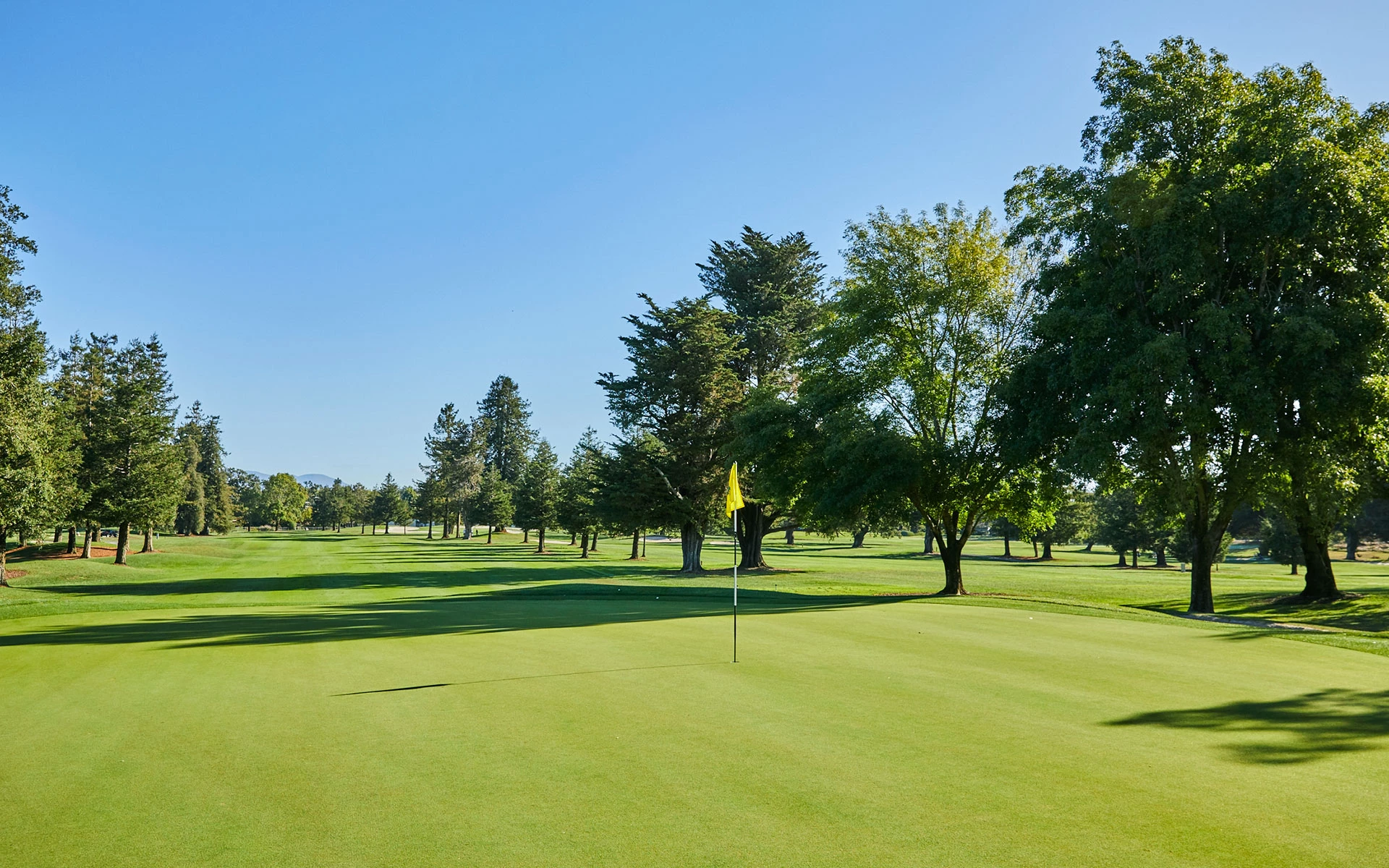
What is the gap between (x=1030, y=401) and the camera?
29578mm

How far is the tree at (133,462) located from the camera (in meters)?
51.7

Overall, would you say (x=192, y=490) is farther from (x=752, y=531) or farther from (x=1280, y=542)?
(x=1280, y=542)

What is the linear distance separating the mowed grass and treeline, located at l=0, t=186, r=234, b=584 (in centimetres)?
2353

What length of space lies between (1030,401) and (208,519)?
104 meters

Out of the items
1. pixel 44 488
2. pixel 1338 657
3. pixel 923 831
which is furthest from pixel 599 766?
pixel 44 488

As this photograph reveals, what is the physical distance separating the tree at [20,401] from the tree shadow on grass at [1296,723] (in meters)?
42.9

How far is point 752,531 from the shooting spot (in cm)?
5641

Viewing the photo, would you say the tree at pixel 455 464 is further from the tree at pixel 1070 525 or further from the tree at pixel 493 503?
the tree at pixel 1070 525

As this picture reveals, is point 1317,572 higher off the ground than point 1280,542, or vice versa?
point 1280,542

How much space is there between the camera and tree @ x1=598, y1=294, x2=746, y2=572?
50.0 m

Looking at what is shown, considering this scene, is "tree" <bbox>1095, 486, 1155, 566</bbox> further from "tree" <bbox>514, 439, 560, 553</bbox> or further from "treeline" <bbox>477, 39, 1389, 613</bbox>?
"tree" <bbox>514, 439, 560, 553</bbox>

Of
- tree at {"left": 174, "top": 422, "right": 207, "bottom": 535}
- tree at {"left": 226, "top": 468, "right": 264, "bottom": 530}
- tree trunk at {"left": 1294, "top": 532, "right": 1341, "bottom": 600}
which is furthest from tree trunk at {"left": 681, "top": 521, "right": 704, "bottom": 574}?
tree at {"left": 226, "top": 468, "right": 264, "bottom": 530}

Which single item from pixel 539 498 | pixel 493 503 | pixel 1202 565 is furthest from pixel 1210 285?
pixel 493 503

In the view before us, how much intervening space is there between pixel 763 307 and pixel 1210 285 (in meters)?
34.5
